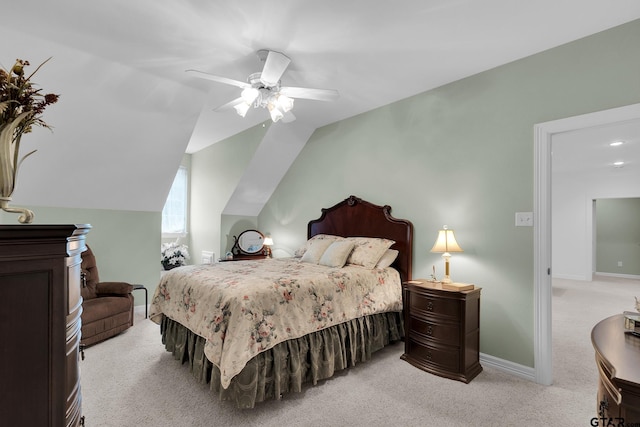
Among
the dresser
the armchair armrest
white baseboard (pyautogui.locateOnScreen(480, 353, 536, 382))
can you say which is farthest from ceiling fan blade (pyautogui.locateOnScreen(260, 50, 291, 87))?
white baseboard (pyautogui.locateOnScreen(480, 353, 536, 382))

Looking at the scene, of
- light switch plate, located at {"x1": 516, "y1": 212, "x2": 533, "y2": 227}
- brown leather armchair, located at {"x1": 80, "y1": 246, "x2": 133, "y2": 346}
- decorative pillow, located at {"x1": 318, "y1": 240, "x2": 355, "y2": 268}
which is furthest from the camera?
decorative pillow, located at {"x1": 318, "y1": 240, "x2": 355, "y2": 268}

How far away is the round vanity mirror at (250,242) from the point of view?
5.10 m

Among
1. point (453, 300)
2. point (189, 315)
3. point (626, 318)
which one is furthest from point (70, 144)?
point (626, 318)

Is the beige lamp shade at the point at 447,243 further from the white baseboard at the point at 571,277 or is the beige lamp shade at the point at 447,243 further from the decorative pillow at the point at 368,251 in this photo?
the white baseboard at the point at 571,277

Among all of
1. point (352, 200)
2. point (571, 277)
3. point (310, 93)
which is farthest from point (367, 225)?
point (571, 277)

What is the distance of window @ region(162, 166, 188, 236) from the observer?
5848 mm

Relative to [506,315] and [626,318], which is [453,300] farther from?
[626,318]

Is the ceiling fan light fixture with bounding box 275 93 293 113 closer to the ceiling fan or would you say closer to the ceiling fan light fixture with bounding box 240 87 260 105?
the ceiling fan

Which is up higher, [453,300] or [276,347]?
[453,300]

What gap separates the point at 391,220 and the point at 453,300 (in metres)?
1.22

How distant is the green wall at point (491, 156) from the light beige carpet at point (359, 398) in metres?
0.40

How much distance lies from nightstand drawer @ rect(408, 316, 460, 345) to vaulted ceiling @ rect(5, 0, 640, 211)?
2269 mm

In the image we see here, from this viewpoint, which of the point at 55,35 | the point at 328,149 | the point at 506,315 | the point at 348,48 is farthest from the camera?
the point at 328,149

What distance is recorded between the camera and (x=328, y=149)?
14.7ft
